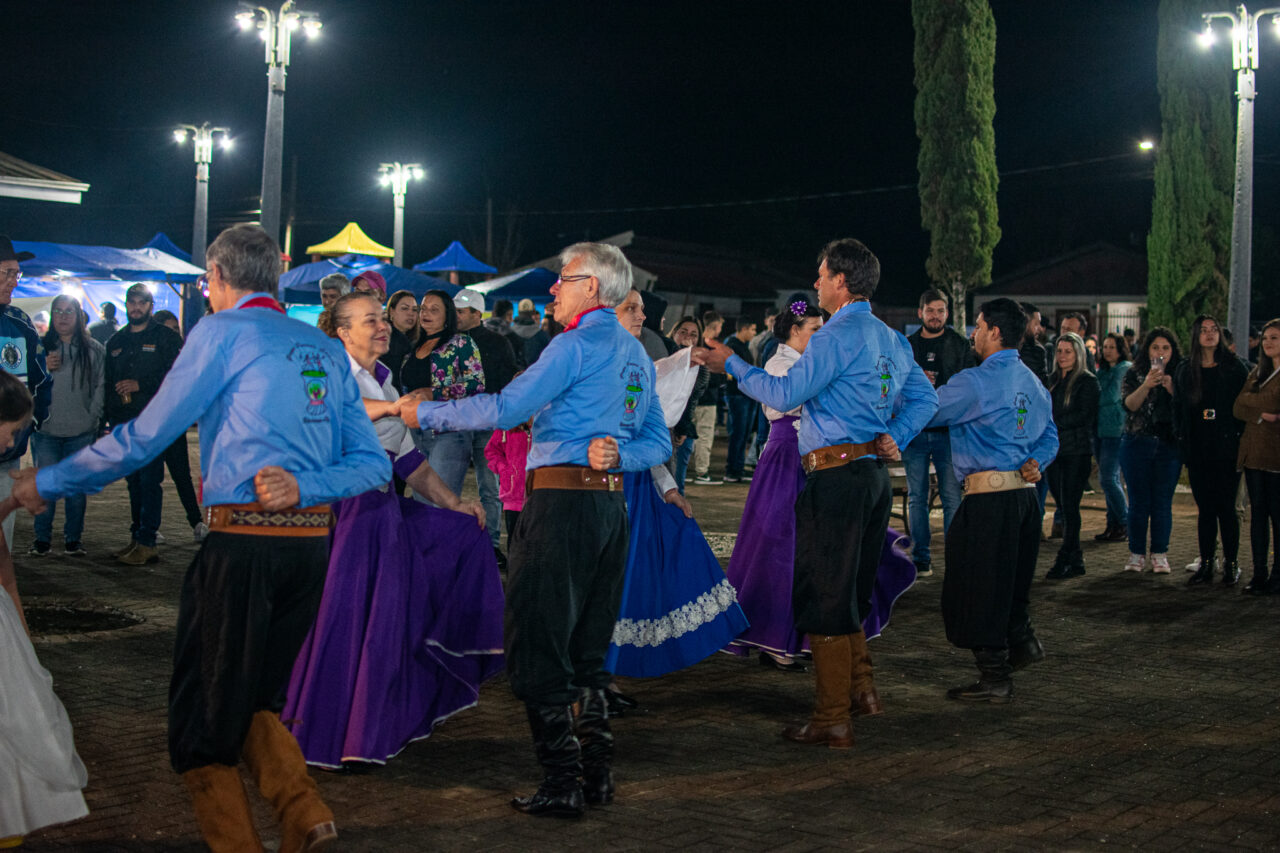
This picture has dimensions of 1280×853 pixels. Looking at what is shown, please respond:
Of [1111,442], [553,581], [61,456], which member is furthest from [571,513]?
[1111,442]

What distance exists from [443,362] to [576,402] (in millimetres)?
3645

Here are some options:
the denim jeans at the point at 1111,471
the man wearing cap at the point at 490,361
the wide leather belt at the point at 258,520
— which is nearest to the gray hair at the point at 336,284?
the man wearing cap at the point at 490,361

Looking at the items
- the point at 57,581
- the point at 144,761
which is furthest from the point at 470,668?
the point at 57,581

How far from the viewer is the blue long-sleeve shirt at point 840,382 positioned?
5559mm

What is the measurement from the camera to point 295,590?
12.6 ft

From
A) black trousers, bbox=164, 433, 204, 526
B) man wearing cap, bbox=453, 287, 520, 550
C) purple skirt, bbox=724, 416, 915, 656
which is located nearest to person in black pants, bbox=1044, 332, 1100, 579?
purple skirt, bbox=724, 416, 915, 656

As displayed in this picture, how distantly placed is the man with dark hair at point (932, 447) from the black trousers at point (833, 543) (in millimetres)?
4338

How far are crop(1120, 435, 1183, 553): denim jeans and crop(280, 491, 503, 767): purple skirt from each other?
22.3 feet

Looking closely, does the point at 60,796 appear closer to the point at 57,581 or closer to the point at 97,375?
the point at 57,581

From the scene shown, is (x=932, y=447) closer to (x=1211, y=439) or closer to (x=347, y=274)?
(x=1211, y=439)

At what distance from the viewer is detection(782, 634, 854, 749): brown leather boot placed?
5547mm

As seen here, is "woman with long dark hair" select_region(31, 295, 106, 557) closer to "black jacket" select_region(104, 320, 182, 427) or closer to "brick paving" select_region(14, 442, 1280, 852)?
"black jacket" select_region(104, 320, 182, 427)

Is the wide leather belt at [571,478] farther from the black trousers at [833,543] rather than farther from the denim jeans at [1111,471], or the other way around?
the denim jeans at [1111,471]

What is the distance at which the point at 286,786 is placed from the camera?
12.5 ft
